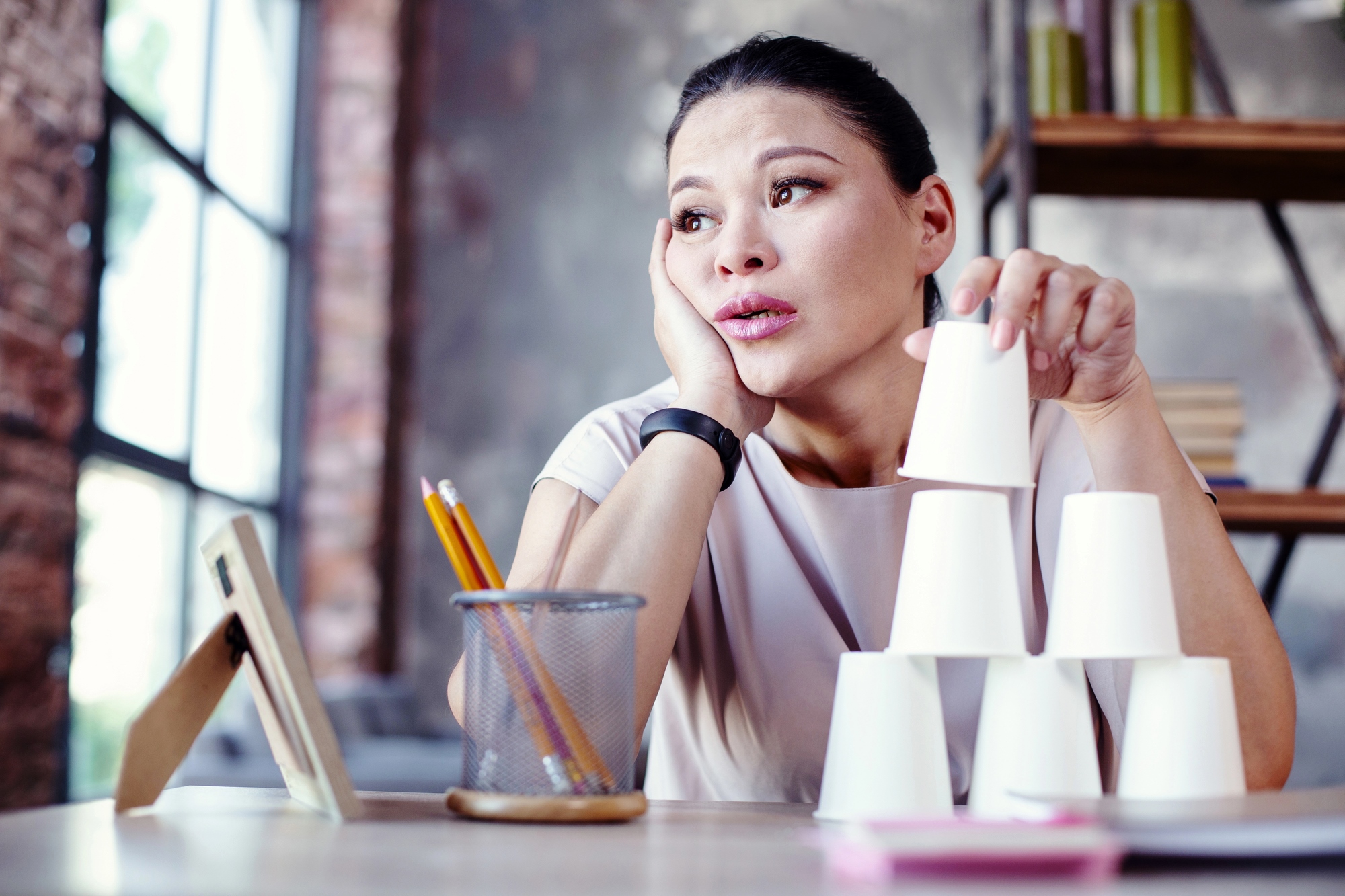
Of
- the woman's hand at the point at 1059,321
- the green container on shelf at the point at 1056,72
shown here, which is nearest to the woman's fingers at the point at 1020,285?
the woman's hand at the point at 1059,321

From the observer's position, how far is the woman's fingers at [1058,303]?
78 centimetres

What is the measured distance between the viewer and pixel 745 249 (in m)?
1.01

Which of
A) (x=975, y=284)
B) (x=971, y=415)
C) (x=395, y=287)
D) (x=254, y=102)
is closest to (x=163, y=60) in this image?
(x=254, y=102)

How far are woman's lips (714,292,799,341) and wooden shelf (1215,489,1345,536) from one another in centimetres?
132

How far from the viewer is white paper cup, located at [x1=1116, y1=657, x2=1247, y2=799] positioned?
23.2 inches

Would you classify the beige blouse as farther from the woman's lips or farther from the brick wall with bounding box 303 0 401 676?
the brick wall with bounding box 303 0 401 676

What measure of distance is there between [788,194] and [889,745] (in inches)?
23.5

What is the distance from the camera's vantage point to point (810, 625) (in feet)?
3.51

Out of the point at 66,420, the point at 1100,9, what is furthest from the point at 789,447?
the point at 66,420

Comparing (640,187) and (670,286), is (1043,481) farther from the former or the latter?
(640,187)

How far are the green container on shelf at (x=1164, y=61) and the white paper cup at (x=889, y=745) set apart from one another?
191 centimetres

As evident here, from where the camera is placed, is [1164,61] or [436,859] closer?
[436,859]

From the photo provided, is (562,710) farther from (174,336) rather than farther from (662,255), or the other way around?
(174,336)

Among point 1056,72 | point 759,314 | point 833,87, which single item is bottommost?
point 759,314
